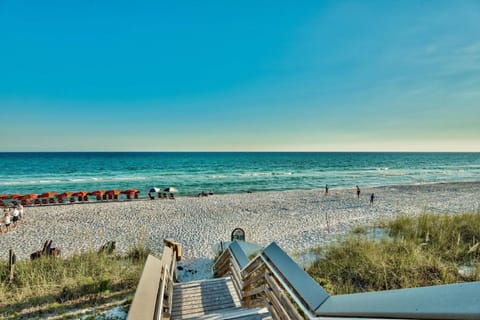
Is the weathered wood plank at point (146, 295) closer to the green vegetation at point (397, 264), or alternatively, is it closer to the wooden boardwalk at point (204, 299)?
the wooden boardwalk at point (204, 299)

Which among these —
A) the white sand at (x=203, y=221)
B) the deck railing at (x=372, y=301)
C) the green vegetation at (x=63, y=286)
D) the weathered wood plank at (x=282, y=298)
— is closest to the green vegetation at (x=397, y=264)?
the weathered wood plank at (x=282, y=298)

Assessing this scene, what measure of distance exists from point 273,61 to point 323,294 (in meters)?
17.5

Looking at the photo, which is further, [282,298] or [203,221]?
[203,221]

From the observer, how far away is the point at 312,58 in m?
15.4

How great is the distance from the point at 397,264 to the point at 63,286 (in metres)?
6.22

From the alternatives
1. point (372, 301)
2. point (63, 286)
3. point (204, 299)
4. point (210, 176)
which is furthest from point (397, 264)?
point (210, 176)

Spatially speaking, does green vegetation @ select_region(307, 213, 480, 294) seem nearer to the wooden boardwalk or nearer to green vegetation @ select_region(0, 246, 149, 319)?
the wooden boardwalk

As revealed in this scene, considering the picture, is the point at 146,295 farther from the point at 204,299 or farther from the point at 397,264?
the point at 397,264

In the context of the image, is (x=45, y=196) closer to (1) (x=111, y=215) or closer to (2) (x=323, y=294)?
(1) (x=111, y=215)

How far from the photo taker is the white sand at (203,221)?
9336mm

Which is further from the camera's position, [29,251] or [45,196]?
[45,196]

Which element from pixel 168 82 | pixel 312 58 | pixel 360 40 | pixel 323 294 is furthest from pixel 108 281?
pixel 168 82

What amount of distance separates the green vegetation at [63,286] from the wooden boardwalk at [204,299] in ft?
3.40

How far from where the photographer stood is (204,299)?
12.3 feet
